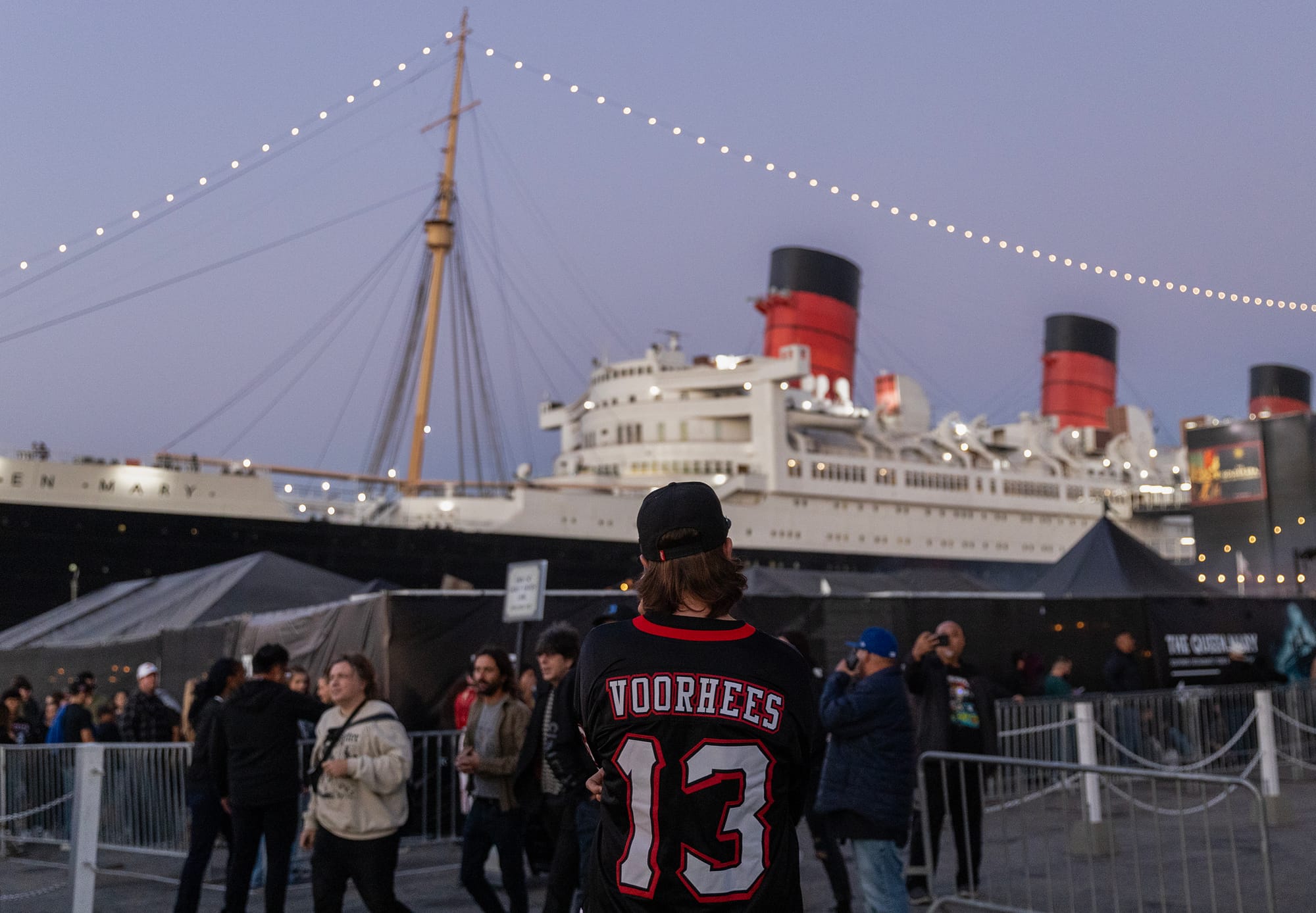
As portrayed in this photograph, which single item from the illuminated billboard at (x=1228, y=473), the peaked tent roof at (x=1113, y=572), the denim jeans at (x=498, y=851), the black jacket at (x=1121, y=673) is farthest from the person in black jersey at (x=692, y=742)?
the illuminated billboard at (x=1228, y=473)

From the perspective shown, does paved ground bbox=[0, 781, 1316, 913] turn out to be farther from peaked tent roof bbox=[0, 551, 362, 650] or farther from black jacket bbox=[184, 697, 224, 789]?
peaked tent roof bbox=[0, 551, 362, 650]

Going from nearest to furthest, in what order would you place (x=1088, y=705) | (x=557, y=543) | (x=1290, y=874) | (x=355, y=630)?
(x=1290, y=874) < (x=1088, y=705) < (x=355, y=630) < (x=557, y=543)

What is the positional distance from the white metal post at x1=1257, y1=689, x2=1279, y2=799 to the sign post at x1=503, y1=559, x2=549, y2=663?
5.42 meters

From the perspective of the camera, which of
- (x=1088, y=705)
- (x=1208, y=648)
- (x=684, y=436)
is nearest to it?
(x=1088, y=705)

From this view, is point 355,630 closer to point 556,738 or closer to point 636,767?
point 556,738

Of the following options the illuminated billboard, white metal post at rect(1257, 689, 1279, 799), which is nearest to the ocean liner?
the illuminated billboard

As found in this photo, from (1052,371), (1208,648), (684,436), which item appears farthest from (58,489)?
(1052,371)

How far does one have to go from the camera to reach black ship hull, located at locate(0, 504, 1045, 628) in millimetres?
29453

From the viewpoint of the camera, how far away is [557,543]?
3522cm

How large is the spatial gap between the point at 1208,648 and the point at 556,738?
40.2 ft

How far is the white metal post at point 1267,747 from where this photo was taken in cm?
879

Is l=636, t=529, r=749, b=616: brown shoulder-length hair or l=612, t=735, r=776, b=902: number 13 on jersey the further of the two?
l=636, t=529, r=749, b=616: brown shoulder-length hair

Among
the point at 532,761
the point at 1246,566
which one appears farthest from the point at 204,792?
the point at 1246,566

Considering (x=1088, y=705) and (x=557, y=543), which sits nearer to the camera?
(x=1088, y=705)
